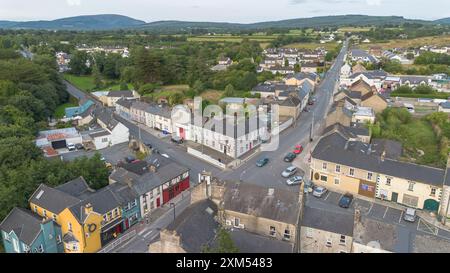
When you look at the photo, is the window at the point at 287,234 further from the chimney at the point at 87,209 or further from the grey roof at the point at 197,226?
the chimney at the point at 87,209

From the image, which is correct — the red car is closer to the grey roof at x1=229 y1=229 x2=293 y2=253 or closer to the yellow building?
the grey roof at x1=229 y1=229 x2=293 y2=253

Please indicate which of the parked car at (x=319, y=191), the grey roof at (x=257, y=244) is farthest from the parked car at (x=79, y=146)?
the grey roof at (x=257, y=244)

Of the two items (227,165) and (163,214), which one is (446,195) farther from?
(163,214)

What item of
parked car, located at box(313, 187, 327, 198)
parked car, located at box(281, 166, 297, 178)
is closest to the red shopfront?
parked car, located at box(281, 166, 297, 178)

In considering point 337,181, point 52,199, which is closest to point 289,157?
point 337,181

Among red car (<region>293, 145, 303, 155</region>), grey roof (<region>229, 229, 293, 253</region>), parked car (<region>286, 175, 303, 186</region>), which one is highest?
grey roof (<region>229, 229, 293, 253</region>)

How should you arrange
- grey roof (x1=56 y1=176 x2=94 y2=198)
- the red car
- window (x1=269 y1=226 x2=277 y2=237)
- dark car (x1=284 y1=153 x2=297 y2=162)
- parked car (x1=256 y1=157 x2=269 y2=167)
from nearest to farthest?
window (x1=269 y1=226 x2=277 y2=237)
grey roof (x1=56 y1=176 x2=94 y2=198)
parked car (x1=256 y1=157 x2=269 y2=167)
dark car (x1=284 y1=153 x2=297 y2=162)
the red car
